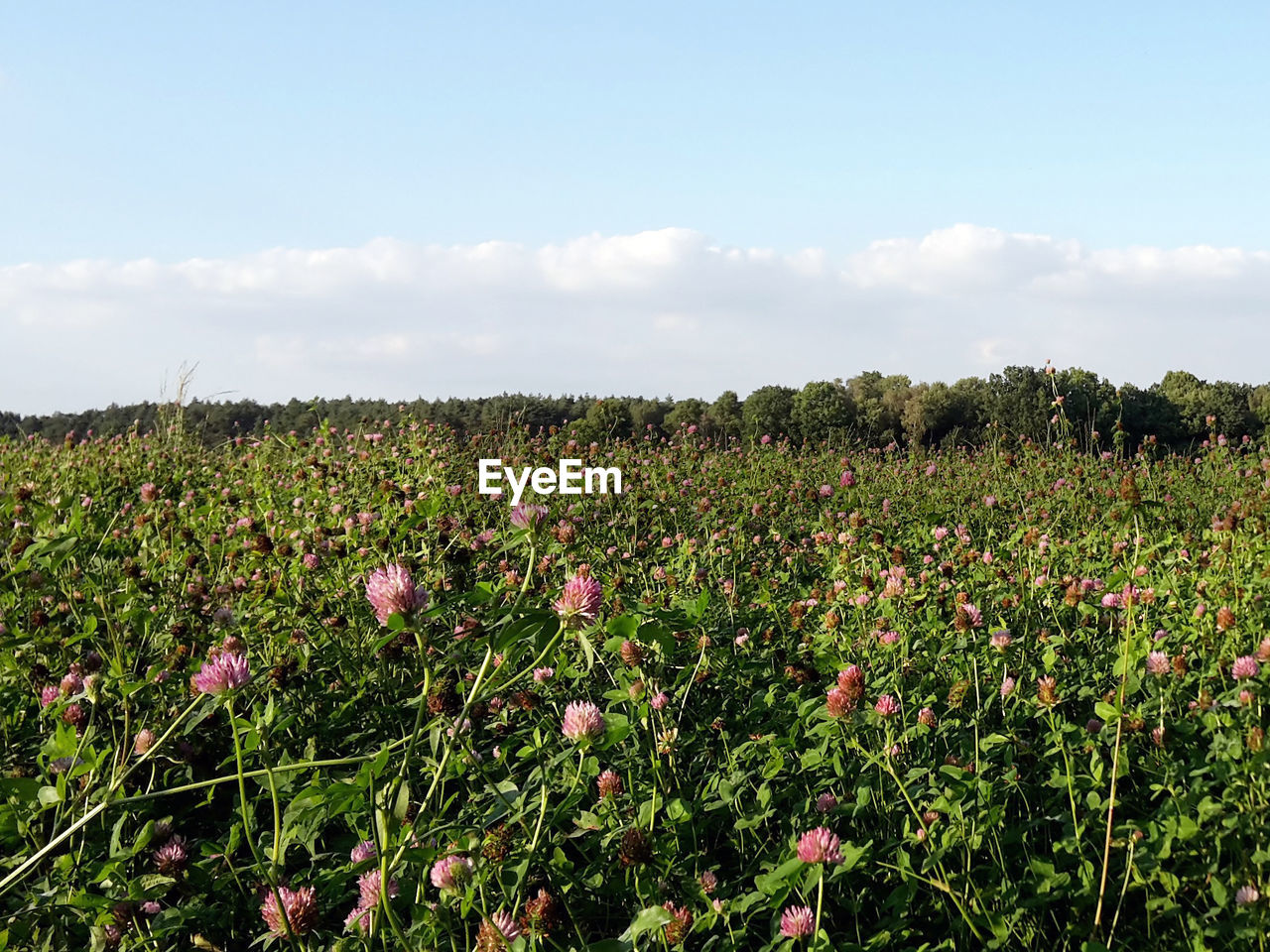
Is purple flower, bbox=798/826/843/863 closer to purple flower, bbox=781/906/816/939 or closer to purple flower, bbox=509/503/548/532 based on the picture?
purple flower, bbox=781/906/816/939

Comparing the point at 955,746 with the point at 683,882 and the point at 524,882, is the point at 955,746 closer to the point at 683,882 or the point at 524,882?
the point at 683,882

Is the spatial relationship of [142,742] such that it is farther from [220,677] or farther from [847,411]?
[847,411]

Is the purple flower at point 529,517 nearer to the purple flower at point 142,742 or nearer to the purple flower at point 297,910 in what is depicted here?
the purple flower at point 297,910

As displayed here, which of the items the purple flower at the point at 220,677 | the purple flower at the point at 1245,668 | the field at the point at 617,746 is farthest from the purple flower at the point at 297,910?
the purple flower at the point at 1245,668

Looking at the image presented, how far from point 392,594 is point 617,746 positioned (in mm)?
1399

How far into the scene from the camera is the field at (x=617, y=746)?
1.66 m

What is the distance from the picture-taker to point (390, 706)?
2.92 meters

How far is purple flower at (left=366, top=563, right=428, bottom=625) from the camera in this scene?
1.29 m

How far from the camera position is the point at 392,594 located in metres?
1.30

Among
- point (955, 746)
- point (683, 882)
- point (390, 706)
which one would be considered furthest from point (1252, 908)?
point (390, 706)
